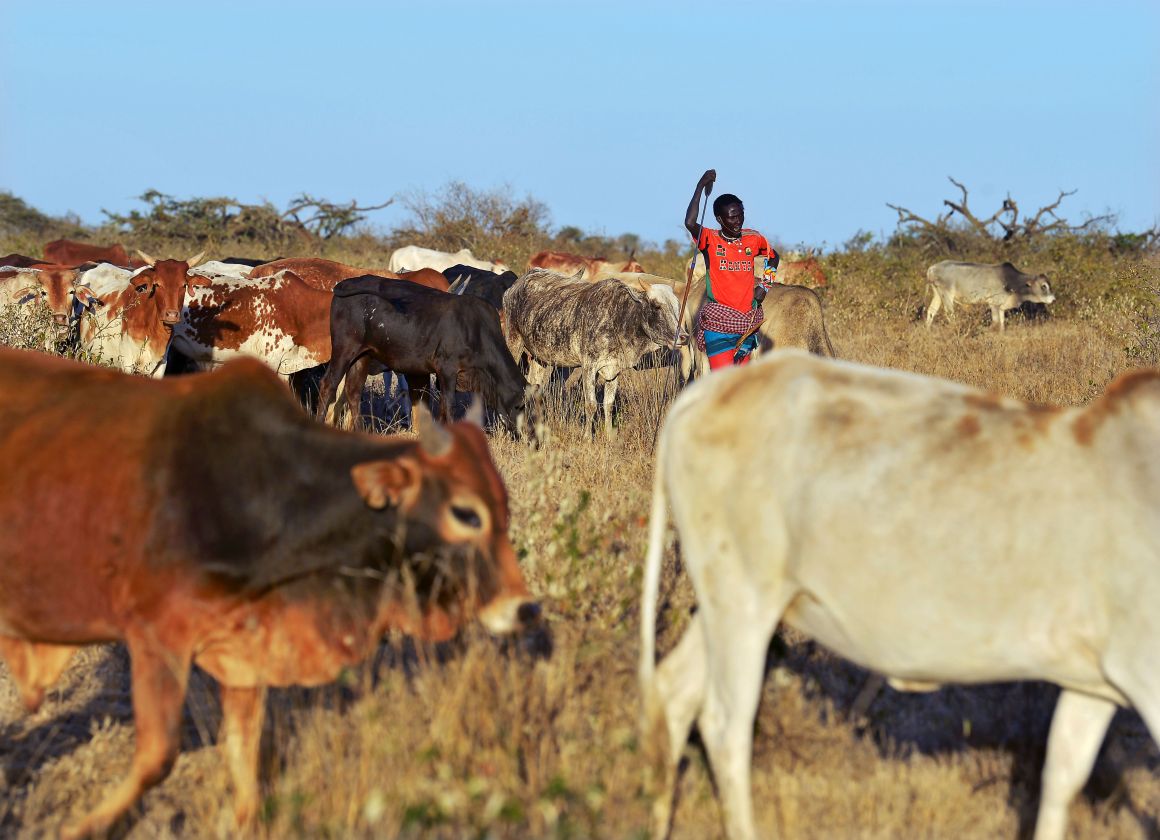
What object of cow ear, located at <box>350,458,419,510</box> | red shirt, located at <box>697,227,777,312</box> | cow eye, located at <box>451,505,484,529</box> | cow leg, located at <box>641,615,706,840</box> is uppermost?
red shirt, located at <box>697,227,777,312</box>

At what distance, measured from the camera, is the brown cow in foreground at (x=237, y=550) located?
3883mm

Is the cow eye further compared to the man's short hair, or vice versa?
the man's short hair

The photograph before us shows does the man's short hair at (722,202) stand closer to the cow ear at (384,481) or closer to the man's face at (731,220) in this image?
the man's face at (731,220)

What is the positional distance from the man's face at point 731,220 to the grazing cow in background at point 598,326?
2.78 metres

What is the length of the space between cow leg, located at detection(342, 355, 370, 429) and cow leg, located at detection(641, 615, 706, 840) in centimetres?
725

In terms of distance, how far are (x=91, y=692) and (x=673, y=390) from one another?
6765mm

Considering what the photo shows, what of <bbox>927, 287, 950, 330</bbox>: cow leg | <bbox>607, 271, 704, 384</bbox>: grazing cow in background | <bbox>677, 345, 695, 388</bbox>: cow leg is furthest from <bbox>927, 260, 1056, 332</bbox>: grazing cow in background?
<bbox>677, 345, 695, 388</bbox>: cow leg

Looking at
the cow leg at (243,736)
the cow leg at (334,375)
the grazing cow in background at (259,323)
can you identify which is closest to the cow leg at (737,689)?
the cow leg at (243,736)

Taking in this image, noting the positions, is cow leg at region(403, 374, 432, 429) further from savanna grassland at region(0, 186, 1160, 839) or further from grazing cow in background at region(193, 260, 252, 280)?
savanna grassland at region(0, 186, 1160, 839)

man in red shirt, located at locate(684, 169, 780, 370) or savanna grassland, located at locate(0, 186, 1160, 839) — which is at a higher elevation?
man in red shirt, located at locate(684, 169, 780, 370)

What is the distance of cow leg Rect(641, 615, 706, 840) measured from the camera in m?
4.22

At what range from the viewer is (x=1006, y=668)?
12.1 ft

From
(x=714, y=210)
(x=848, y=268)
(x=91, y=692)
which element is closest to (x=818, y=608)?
(x=91, y=692)

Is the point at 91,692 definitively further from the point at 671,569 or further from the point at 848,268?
the point at 848,268
